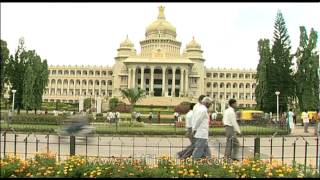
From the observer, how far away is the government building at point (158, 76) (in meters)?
87.4

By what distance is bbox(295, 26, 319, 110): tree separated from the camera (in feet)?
150

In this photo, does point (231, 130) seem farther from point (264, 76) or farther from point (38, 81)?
point (38, 81)

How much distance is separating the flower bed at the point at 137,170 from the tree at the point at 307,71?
38.8 meters

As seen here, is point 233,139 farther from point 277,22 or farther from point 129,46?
point 129,46

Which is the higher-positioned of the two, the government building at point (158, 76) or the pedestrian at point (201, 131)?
the government building at point (158, 76)

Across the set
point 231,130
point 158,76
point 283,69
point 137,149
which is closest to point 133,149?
point 231,130

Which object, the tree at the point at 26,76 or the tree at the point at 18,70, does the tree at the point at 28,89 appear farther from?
the tree at the point at 18,70

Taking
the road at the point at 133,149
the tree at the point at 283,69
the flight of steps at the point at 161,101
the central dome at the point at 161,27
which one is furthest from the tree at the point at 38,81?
the central dome at the point at 161,27

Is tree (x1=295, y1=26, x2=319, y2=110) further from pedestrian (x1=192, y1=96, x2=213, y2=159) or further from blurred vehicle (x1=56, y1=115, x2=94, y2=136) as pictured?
pedestrian (x1=192, y1=96, x2=213, y2=159)

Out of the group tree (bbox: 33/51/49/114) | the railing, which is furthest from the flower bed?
tree (bbox: 33/51/49/114)

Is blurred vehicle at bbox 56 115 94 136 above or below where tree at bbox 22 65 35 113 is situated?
below

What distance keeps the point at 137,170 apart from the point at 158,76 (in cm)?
8346

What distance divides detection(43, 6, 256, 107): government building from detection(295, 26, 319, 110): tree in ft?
114

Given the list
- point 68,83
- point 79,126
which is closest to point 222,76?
point 68,83
